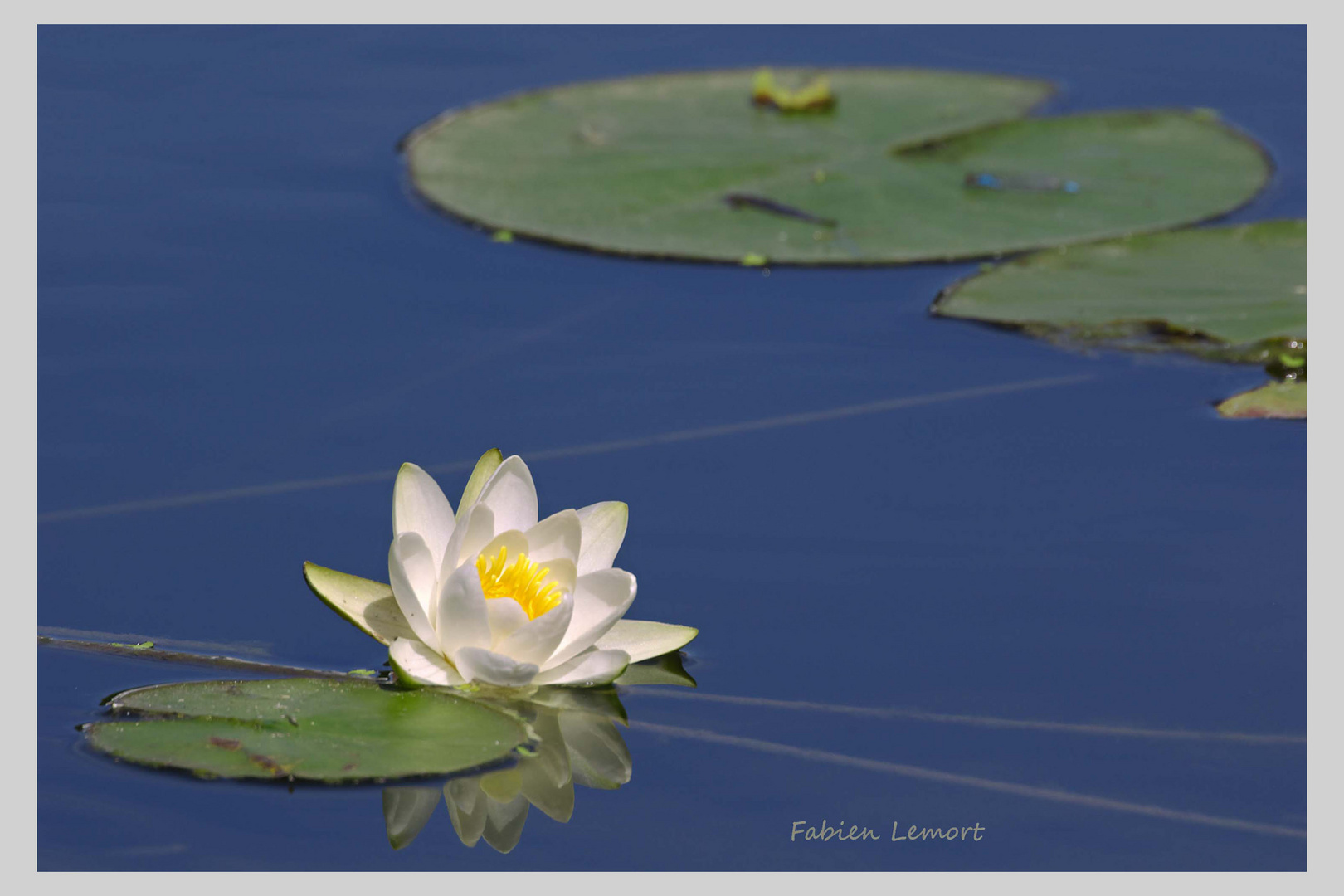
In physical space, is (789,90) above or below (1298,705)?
above

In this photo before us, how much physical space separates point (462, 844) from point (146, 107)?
473 centimetres

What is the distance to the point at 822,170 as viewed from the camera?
5.17 metres

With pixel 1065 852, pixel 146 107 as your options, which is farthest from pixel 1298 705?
pixel 146 107

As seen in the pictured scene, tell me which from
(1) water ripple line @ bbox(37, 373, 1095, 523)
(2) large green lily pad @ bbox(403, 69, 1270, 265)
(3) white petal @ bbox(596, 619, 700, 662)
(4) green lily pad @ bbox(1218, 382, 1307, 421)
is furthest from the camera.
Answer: (2) large green lily pad @ bbox(403, 69, 1270, 265)

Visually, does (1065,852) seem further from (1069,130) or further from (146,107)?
(146,107)

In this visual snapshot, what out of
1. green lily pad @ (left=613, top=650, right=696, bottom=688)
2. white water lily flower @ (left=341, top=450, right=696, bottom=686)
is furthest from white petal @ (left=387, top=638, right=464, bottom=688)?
green lily pad @ (left=613, top=650, right=696, bottom=688)

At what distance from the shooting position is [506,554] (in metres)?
2.49

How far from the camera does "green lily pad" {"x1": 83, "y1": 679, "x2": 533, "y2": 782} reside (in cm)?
219

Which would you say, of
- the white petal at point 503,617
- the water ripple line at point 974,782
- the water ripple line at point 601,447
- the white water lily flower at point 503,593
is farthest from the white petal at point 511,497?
the water ripple line at point 601,447

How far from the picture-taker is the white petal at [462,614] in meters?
2.30

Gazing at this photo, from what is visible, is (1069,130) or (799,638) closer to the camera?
(799,638)

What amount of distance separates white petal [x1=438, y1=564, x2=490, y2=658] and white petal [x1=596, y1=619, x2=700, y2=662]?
0.88ft

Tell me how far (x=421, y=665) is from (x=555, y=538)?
13.5 inches
